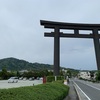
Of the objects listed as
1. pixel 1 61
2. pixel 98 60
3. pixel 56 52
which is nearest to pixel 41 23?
pixel 56 52

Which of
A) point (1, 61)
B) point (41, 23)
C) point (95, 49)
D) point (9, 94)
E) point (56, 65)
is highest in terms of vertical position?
point (1, 61)

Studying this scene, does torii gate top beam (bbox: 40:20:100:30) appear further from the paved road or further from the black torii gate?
the paved road

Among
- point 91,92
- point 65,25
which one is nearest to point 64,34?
point 65,25

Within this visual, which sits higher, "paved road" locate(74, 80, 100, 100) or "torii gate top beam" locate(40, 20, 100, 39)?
"torii gate top beam" locate(40, 20, 100, 39)

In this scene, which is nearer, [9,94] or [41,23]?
[9,94]

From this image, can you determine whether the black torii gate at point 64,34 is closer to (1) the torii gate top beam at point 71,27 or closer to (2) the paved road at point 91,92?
(1) the torii gate top beam at point 71,27

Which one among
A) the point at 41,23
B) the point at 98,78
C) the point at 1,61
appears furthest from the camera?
the point at 1,61

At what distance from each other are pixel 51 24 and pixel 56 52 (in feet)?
19.3

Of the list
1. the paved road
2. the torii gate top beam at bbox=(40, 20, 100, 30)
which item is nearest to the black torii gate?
the torii gate top beam at bbox=(40, 20, 100, 30)

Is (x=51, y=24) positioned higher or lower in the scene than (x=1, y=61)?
lower

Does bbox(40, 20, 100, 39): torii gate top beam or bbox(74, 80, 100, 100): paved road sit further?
bbox(40, 20, 100, 39): torii gate top beam

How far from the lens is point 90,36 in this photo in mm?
53531

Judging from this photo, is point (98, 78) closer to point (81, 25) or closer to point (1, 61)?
point (81, 25)

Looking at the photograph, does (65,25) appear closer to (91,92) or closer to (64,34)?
(64,34)
